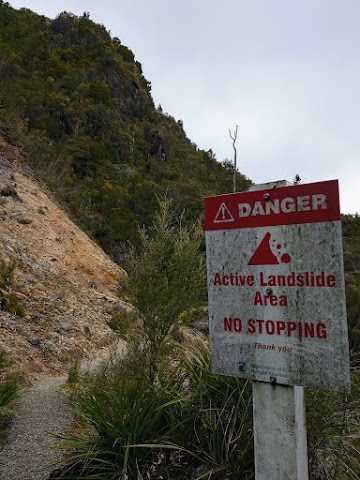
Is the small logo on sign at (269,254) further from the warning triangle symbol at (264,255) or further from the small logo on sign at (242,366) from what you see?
the small logo on sign at (242,366)

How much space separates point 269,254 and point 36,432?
12.0ft

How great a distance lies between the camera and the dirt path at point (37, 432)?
368 centimetres

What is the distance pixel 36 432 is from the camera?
4.45m

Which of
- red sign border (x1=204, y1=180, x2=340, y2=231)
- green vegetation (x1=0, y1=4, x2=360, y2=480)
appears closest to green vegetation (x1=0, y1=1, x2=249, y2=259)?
green vegetation (x1=0, y1=4, x2=360, y2=480)

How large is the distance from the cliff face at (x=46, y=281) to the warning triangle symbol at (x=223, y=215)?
216 inches

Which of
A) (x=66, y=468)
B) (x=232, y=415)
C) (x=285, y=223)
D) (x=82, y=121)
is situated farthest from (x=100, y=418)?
(x=82, y=121)

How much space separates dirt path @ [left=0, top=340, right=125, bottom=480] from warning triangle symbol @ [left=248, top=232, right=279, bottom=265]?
2.26 metres

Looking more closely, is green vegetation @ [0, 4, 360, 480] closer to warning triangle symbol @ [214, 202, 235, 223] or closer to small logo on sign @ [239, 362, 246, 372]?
small logo on sign @ [239, 362, 246, 372]

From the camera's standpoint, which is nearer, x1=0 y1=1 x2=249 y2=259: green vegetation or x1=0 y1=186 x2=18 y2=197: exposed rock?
x1=0 y1=186 x2=18 y2=197: exposed rock

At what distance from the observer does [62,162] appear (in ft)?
67.5

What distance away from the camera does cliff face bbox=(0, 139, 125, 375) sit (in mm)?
7602

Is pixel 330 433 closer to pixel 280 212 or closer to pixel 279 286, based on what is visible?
pixel 279 286

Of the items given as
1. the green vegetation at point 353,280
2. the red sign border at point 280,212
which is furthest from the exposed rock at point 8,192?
the red sign border at point 280,212

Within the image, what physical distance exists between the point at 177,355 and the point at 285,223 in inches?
124
